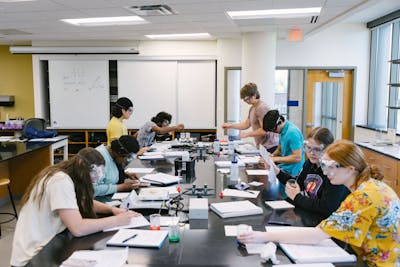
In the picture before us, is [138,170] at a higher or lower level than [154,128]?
lower

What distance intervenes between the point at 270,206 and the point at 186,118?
5.22 metres

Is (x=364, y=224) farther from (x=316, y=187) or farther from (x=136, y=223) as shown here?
(x=136, y=223)

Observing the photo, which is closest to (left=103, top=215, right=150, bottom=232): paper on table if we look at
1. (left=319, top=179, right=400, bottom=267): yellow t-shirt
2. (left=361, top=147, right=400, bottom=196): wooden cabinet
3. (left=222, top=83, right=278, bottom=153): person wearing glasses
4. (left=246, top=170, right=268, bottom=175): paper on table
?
(left=319, top=179, right=400, bottom=267): yellow t-shirt

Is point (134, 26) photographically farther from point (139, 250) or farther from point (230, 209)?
point (139, 250)

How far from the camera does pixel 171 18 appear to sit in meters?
5.00

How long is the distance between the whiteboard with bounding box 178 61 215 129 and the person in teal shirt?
3965 mm

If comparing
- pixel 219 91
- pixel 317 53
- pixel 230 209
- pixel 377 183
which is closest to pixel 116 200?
pixel 230 209

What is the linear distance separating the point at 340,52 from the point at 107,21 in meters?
4.18

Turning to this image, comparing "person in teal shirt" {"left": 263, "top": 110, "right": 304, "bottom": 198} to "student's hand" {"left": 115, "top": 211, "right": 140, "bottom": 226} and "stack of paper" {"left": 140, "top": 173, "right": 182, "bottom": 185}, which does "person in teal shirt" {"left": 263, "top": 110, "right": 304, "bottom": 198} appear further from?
"student's hand" {"left": 115, "top": 211, "right": 140, "bottom": 226}

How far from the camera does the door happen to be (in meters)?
6.90

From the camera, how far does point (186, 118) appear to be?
7.48 meters

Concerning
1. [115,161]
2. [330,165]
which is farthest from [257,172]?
[330,165]

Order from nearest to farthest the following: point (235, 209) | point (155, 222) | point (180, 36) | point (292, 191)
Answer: point (155, 222) < point (235, 209) < point (292, 191) < point (180, 36)

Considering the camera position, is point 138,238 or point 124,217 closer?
point 138,238
